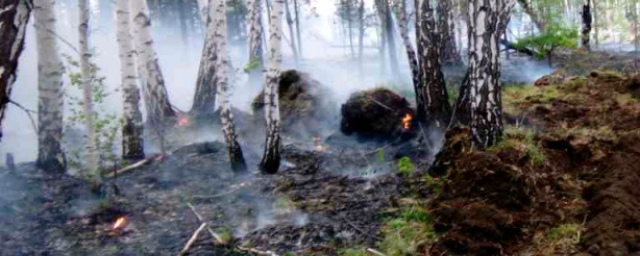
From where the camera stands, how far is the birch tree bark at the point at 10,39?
464 centimetres

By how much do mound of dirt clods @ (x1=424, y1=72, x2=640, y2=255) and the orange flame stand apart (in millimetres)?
4199

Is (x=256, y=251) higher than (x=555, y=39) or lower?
lower

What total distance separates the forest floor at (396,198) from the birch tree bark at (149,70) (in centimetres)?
318

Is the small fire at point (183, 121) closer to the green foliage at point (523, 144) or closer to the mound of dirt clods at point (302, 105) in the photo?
the mound of dirt clods at point (302, 105)

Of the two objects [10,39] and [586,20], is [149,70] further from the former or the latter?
[586,20]

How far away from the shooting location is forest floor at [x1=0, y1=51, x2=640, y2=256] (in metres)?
5.16

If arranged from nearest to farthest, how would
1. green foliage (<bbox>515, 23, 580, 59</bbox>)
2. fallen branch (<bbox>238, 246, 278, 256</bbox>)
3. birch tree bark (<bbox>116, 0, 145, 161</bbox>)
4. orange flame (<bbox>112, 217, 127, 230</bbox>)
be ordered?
fallen branch (<bbox>238, 246, 278, 256</bbox>)
orange flame (<bbox>112, 217, 127, 230</bbox>)
birch tree bark (<bbox>116, 0, 145, 161</bbox>)
green foliage (<bbox>515, 23, 580, 59</bbox>)

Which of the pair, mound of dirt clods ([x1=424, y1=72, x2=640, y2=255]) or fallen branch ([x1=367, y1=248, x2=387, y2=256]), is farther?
fallen branch ([x1=367, y1=248, x2=387, y2=256])

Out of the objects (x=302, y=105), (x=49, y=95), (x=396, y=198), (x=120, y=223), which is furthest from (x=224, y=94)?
(x=302, y=105)

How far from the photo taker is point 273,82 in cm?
912

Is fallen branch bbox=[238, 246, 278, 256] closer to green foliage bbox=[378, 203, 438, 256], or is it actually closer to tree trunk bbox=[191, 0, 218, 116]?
green foliage bbox=[378, 203, 438, 256]

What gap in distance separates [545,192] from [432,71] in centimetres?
400

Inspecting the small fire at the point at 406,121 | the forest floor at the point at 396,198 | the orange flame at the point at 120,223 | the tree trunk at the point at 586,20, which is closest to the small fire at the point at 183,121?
the forest floor at the point at 396,198

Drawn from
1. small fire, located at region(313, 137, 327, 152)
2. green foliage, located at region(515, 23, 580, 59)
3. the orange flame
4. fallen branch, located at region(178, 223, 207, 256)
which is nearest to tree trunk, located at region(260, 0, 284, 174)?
small fire, located at region(313, 137, 327, 152)
